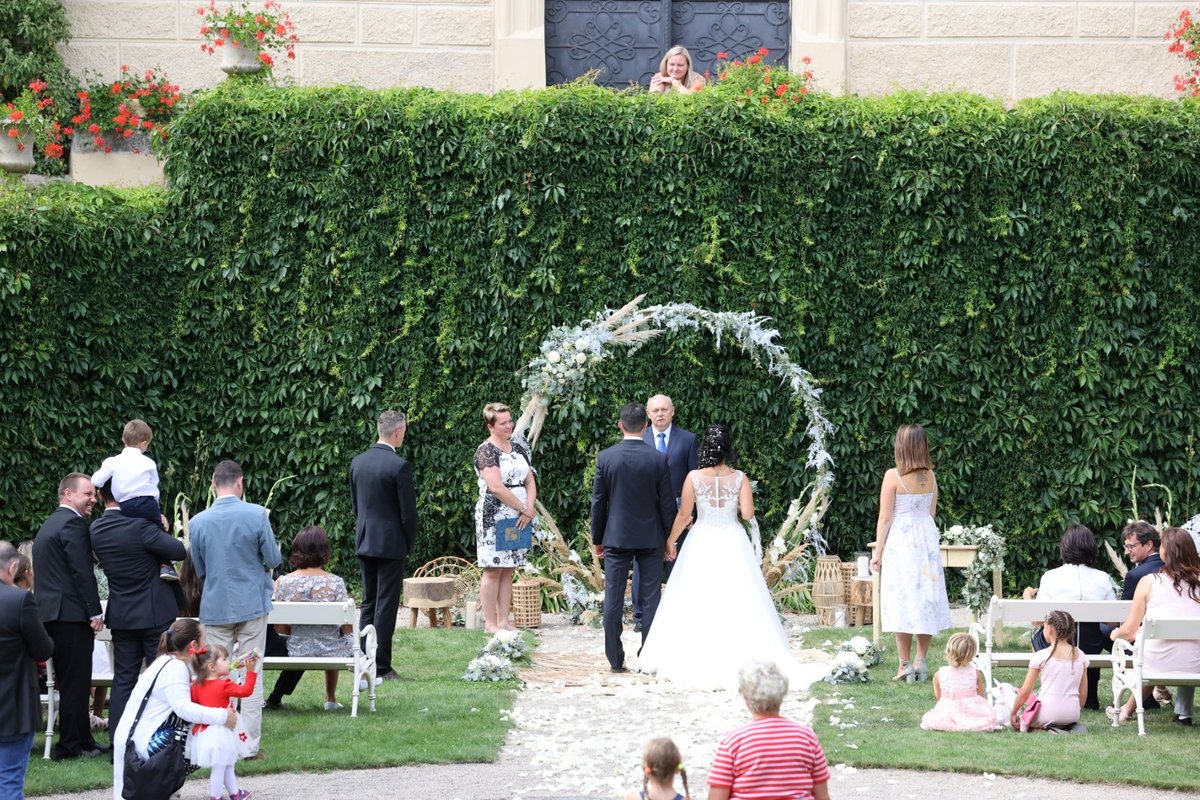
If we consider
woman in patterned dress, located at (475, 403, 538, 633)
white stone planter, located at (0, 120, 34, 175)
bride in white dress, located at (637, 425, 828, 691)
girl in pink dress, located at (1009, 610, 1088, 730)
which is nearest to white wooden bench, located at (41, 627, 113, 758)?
woman in patterned dress, located at (475, 403, 538, 633)

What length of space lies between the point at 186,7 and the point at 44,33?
4.53 ft

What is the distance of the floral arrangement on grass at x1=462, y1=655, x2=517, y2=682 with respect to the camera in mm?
9727

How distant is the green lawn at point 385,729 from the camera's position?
763 cm

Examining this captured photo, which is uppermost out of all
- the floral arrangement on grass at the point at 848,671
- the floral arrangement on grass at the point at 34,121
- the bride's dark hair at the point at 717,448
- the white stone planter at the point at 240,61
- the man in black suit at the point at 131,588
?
the white stone planter at the point at 240,61

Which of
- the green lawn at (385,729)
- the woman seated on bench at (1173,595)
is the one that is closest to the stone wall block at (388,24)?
the green lawn at (385,729)

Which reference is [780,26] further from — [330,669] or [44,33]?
[330,669]

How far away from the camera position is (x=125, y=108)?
14180 mm

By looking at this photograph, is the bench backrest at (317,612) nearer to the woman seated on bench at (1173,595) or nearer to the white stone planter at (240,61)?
the woman seated on bench at (1173,595)

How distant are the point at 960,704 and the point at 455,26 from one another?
9416mm

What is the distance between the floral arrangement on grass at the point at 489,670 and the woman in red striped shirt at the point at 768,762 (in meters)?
4.60

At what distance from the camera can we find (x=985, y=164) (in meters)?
A: 12.9

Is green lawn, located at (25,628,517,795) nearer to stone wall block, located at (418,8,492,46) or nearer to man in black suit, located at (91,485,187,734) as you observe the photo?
man in black suit, located at (91,485,187,734)

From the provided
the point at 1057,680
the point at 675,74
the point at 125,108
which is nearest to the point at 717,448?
the point at 1057,680

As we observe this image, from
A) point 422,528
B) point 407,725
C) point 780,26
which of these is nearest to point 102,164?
point 422,528
